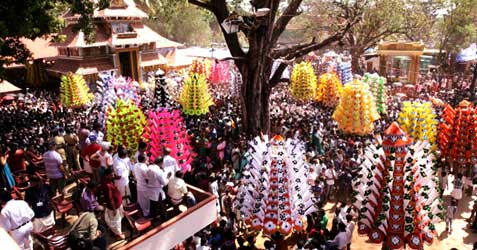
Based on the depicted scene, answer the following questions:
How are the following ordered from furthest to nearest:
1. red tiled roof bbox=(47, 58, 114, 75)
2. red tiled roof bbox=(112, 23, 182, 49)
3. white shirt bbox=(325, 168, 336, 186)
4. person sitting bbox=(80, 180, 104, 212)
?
1. red tiled roof bbox=(112, 23, 182, 49)
2. red tiled roof bbox=(47, 58, 114, 75)
3. white shirt bbox=(325, 168, 336, 186)
4. person sitting bbox=(80, 180, 104, 212)

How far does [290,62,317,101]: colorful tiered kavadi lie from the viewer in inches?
699

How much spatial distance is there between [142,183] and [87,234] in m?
1.53

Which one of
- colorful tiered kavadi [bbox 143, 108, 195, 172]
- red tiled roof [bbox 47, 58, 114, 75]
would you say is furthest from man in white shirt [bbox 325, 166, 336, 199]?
red tiled roof [bbox 47, 58, 114, 75]

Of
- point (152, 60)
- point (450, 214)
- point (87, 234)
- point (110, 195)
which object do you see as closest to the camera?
point (87, 234)

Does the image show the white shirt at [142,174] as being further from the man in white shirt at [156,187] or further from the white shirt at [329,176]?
the white shirt at [329,176]

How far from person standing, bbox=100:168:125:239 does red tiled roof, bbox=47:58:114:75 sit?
61.5 ft

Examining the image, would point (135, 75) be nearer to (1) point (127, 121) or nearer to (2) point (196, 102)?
(2) point (196, 102)

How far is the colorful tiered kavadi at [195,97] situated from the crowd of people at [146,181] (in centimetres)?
42

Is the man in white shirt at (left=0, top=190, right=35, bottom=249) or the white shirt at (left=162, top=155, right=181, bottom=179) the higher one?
the white shirt at (left=162, top=155, right=181, bottom=179)

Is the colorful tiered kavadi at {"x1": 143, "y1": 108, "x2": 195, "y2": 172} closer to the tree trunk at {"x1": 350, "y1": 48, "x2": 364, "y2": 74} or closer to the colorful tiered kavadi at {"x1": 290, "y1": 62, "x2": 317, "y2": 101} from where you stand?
the colorful tiered kavadi at {"x1": 290, "y1": 62, "x2": 317, "y2": 101}

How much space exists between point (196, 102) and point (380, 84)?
25.8ft

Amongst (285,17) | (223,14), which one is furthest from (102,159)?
(285,17)

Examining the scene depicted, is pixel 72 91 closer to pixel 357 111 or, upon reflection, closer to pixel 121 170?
pixel 121 170

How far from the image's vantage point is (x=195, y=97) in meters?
14.5
